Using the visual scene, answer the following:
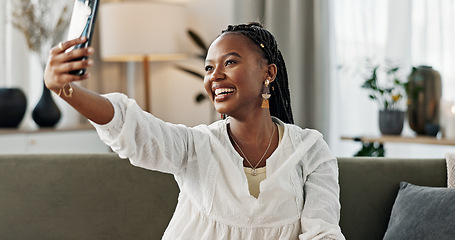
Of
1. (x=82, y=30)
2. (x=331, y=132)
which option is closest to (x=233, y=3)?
(x=331, y=132)

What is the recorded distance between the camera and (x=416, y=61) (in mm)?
3002


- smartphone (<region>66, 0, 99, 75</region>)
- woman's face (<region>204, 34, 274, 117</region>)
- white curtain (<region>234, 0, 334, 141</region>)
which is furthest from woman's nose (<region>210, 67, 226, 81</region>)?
white curtain (<region>234, 0, 334, 141</region>)

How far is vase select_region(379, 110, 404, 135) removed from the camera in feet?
9.10

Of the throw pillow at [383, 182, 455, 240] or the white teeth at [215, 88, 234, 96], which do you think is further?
the throw pillow at [383, 182, 455, 240]

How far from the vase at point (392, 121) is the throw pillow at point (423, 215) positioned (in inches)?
38.8

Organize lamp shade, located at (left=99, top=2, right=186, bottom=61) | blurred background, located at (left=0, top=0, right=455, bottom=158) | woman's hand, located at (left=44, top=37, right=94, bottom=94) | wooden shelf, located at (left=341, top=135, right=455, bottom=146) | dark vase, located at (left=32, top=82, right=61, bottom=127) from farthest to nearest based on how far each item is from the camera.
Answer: lamp shade, located at (left=99, top=2, right=186, bottom=61), dark vase, located at (left=32, top=82, right=61, bottom=127), blurred background, located at (left=0, top=0, right=455, bottom=158), wooden shelf, located at (left=341, top=135, right=455, bottom=146), woman's hand, located at (left=44, top=37, right=94, bottom=94)

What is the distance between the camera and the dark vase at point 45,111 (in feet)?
11.4

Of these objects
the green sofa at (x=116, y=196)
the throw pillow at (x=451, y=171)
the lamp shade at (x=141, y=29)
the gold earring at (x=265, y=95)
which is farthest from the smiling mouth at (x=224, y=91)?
the lamp shade at (x=141, y=29)

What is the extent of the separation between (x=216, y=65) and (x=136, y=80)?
3034 mm

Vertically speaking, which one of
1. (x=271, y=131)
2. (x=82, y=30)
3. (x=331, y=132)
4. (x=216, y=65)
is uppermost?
(x=82, y=30)

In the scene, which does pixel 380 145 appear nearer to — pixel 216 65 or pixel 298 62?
pixel 298 62

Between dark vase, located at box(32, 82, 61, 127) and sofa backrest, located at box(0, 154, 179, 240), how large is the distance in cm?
160

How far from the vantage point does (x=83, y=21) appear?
1057 millimetres

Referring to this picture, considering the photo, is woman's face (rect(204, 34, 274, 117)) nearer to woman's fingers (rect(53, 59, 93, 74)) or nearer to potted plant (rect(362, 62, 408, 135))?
woman's fingers (rect(53, 59, 93, 74))
